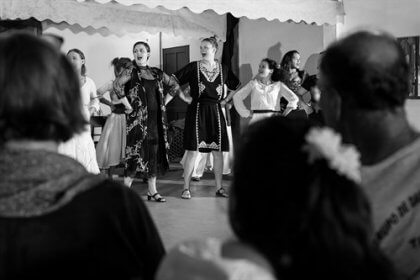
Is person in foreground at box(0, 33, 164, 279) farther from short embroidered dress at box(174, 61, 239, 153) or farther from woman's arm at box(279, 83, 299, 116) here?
woman's arm at box(279, 83, 299, 116)

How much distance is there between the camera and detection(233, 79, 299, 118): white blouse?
664 centimetres

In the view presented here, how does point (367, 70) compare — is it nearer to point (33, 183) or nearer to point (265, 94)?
point (33, 183)

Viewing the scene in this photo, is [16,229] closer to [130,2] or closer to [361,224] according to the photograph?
[361,224]

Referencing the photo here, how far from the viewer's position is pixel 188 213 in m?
5.20

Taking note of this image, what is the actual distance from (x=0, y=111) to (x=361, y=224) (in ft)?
2.25

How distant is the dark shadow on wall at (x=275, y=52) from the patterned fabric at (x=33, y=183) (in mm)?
7150

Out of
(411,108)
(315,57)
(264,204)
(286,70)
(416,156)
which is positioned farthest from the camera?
(315,57)

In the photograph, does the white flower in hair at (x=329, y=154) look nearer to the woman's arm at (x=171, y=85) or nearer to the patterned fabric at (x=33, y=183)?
the patterned fabric at (x=33, y=183)

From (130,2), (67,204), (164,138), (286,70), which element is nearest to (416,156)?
(67,204)

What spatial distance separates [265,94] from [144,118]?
65.4 inches

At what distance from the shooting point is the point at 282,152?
3.12ft

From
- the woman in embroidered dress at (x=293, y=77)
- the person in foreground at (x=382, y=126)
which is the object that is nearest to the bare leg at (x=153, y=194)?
the woman in embroidered dress at (x=293, y=77)

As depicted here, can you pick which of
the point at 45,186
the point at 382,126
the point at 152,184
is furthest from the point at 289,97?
the point at 45,186

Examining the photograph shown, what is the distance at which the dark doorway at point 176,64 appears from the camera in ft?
33.6
